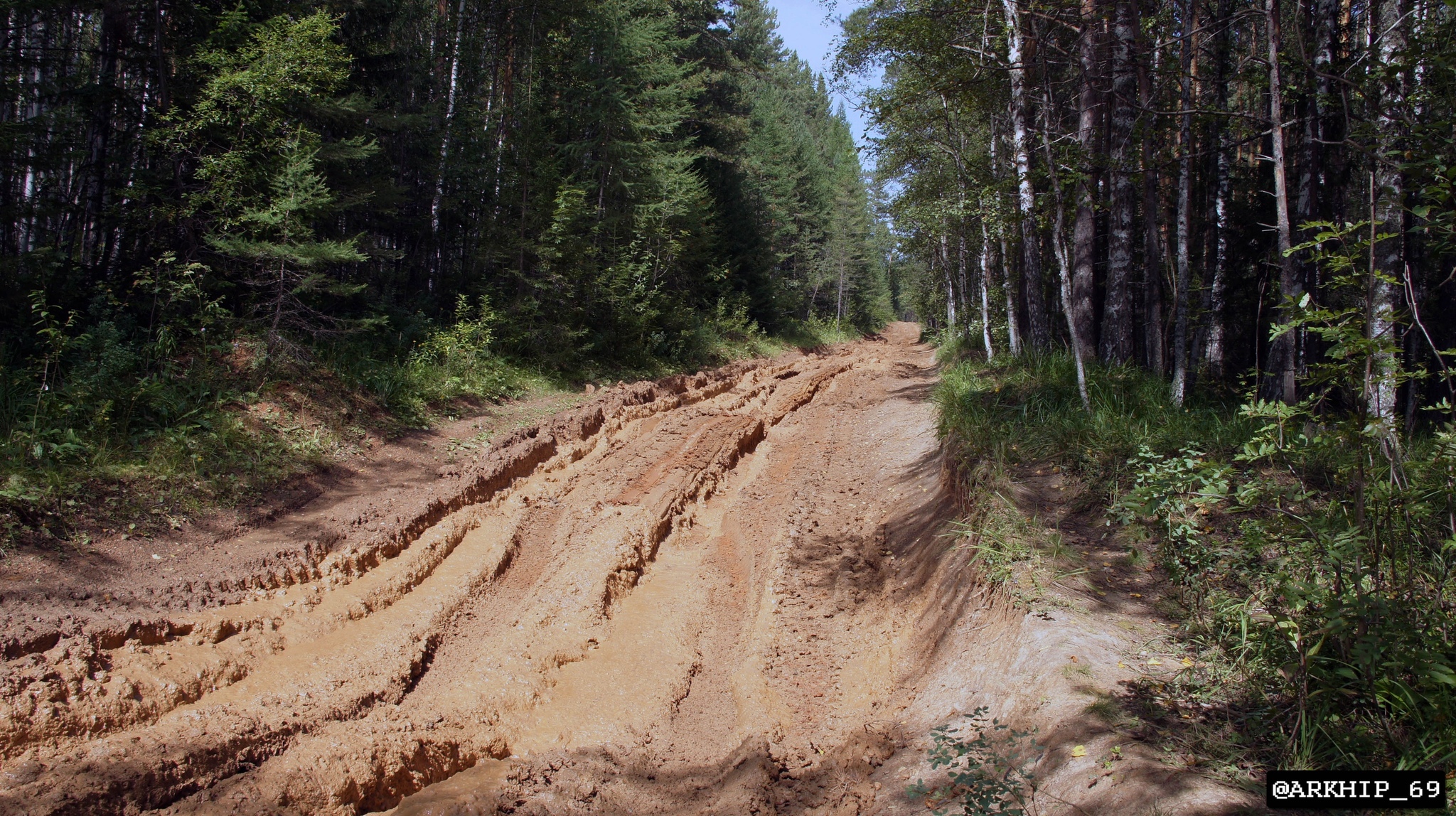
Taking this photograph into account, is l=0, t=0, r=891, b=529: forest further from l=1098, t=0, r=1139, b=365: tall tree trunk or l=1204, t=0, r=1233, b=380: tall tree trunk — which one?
l=1204, t=0, r=1233, b=380: tall tree trunk

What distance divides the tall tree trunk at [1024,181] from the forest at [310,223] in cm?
808

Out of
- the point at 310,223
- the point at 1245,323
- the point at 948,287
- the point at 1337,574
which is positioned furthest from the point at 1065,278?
the point at 948,287

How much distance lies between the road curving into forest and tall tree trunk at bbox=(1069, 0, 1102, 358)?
2.94 metres

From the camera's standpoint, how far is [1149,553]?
5152 millimetres

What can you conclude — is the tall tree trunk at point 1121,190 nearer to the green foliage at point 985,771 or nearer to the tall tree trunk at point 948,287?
the green foliage at point 985,771

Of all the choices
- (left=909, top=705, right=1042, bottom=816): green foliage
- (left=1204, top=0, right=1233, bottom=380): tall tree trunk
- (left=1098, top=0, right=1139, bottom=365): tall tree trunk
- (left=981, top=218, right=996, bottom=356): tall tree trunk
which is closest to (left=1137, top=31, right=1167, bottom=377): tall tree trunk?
(left=1098, top=0, right=1139, bottom=365): tall tree trunk

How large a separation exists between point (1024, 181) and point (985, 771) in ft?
33.2

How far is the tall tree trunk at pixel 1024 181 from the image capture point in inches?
401

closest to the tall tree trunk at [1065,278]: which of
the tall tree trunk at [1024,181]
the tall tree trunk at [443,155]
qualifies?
the tall tree trunk at [1024,181]

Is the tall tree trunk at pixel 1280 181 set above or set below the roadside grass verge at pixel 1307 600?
above

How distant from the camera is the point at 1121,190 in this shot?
30.0 feet

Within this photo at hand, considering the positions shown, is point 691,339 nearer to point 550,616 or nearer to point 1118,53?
point 1118,53

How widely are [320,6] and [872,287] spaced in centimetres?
4331

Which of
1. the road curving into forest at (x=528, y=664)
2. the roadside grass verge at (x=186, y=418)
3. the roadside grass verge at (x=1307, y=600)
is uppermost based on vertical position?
the roadside grass verge at (x=186, y=418)
